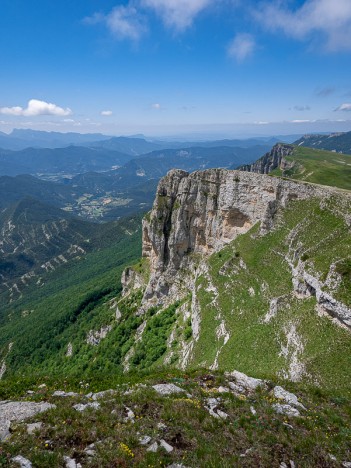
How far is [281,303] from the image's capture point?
3409 cm

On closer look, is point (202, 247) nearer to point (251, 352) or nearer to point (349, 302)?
point (251, 352)

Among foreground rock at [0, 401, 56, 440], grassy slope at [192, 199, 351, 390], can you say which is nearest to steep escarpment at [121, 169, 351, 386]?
grassy slope at [192, 199, 351, 390]

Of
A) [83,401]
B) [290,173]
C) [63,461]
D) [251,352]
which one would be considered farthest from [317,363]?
[290,173]

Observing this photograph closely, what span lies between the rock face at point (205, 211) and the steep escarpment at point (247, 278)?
18 cm

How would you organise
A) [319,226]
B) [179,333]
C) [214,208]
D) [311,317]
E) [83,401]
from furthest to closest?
[214,208] → [179,333] → [319,226] → [311,317] → [83,401]

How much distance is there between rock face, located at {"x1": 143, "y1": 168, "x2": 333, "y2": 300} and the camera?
4769cm

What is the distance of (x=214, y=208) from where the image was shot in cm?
5756

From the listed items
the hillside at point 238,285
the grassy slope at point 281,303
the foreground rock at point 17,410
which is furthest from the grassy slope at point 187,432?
the hillside at point 238,285

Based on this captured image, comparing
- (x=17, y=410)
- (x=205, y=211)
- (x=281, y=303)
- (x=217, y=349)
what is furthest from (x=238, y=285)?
(x=17, y=410)

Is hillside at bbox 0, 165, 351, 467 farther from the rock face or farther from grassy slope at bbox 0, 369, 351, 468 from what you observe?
the rock face

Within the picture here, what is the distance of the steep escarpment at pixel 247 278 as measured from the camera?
2822 centimetres

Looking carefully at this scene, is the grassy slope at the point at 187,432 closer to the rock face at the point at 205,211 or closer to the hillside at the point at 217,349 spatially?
the hillside at the point at 217,349

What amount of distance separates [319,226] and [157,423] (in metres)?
32.7

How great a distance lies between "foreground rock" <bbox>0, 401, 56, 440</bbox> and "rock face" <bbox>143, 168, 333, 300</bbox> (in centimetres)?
3771
